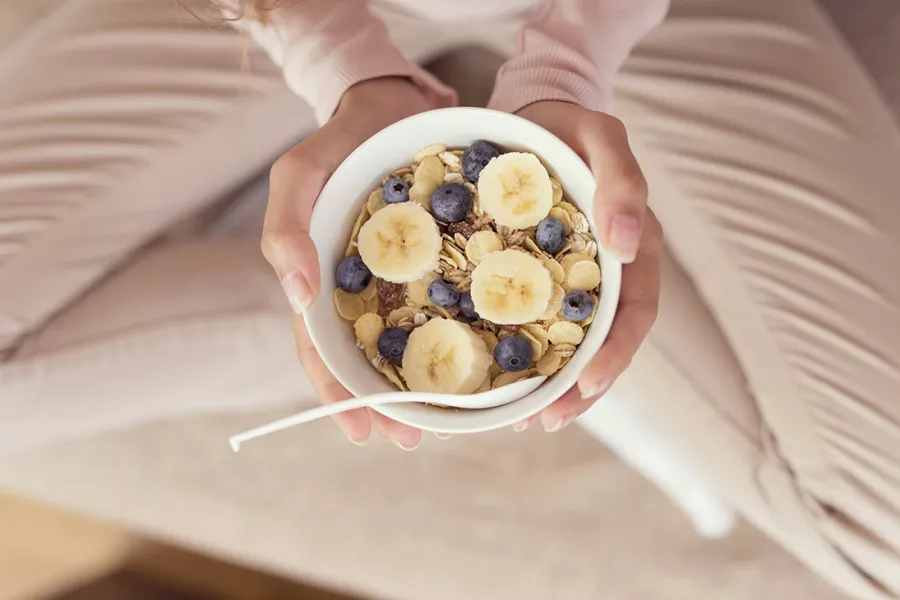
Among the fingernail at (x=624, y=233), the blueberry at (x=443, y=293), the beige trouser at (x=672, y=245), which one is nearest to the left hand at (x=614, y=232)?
the fingernail at (x=624, y=233)

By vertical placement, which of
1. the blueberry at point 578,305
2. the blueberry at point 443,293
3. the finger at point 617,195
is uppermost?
the finger at point 617,195

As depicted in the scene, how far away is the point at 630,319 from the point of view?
0.55m

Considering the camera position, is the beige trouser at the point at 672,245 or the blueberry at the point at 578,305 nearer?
the blueberry at the point at 578,305

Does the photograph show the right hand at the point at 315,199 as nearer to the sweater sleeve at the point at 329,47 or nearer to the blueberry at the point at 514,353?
the sweater sleeve at the point at 329,47

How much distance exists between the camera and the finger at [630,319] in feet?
1.66

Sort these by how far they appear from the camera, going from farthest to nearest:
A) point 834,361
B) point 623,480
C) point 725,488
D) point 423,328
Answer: point 623,480
point 725,488
point 834,361
point 423,328

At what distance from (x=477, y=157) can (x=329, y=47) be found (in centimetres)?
24

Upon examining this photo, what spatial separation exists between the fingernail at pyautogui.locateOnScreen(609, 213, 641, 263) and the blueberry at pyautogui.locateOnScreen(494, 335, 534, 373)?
0.31 ft

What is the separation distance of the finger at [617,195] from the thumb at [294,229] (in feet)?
0.67

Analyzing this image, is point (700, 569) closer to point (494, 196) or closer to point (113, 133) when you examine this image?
point (494, 196)

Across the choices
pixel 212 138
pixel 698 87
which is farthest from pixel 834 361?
pixel 212 138

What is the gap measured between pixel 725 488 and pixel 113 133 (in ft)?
2.95

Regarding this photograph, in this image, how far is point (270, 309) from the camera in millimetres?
882

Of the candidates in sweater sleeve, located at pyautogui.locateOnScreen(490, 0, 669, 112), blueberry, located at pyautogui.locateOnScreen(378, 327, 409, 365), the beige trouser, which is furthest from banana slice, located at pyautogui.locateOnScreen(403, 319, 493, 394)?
the beige trouser
